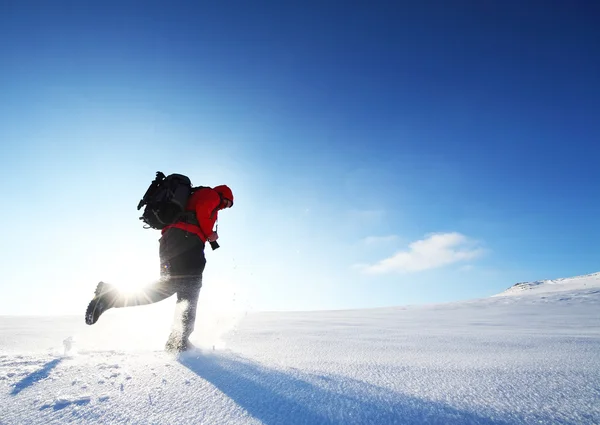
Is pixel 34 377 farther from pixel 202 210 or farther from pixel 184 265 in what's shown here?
pixel 202 210


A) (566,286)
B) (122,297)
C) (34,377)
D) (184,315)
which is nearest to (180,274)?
(184,315)

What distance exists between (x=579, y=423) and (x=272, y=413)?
3.62ft

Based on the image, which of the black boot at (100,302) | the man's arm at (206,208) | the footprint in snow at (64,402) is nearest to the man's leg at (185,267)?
the man's arm at (206,208)

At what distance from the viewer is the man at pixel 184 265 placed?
273cm

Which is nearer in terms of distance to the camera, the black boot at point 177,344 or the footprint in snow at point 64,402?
the footprint in snow at point 64,402

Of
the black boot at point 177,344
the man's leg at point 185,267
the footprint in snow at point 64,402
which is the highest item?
the man's leg at point 185,267

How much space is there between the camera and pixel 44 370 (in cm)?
170

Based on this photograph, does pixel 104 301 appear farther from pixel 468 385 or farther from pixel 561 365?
pixel 561 365

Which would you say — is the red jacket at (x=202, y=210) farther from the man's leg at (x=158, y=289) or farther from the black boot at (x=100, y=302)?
the black boot at (x=100, y=302)

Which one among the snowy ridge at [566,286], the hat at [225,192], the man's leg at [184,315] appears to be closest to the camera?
the man's leg at [184,315]

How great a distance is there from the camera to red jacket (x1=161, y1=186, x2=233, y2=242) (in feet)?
10.3

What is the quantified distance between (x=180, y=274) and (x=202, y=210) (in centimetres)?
68

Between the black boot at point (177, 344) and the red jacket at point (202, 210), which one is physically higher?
the red jacket at point (202, 210)

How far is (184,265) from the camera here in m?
3.04
